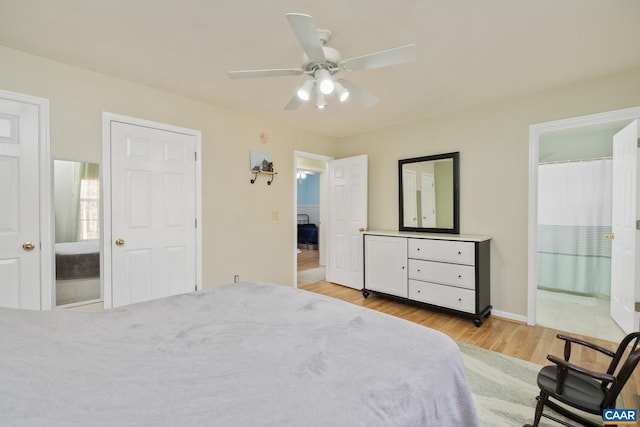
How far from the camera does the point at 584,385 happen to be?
155 centimetres

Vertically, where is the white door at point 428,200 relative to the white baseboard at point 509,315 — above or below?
above

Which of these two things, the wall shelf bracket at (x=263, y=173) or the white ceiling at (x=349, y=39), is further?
the wall shelf bracket at (x=263, y=173)

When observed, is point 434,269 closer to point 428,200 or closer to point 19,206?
point 428,200

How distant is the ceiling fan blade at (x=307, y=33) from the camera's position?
1.34m

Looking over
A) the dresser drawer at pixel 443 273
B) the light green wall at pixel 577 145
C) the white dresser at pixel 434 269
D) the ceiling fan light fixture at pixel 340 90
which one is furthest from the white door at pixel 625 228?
the ceiling fan light fixture at pixel 340 90

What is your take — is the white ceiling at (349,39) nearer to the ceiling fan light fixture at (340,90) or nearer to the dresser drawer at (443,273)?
the ceiling fan light fixture at (340,90)

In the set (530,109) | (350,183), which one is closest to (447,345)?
(530,109)

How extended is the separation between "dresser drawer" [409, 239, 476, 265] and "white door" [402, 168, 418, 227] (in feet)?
1.72

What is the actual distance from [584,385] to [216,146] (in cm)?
366

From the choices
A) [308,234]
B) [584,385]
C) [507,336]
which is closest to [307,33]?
[584,385]

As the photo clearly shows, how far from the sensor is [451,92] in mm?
3023

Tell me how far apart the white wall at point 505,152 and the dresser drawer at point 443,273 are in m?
0.46

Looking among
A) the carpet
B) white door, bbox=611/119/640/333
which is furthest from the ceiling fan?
white door, bbox=611/119/640/333

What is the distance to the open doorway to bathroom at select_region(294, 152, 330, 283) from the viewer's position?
5631mm
